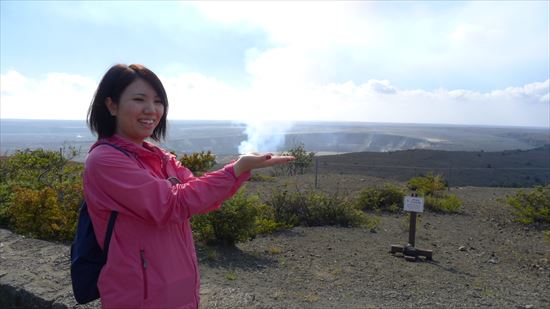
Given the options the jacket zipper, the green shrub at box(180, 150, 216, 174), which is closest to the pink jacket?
the jacket zipper

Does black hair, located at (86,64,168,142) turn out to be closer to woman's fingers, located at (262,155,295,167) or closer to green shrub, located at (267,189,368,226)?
woman's fingers, located at (262,155,295,167)

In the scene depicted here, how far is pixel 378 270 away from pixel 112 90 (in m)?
4.36

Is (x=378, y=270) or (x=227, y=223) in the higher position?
(x=227, y=223)

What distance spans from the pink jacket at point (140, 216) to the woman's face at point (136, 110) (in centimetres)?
10

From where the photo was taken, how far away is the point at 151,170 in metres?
1.78

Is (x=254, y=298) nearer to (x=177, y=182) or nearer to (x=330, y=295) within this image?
(x=330, y=295)

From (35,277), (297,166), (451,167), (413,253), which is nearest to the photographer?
(35,277)

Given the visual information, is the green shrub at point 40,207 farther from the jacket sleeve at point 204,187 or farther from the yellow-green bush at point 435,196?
the yellow-green bush at point 435,196

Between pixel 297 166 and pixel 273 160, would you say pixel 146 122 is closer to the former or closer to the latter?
pixel 273 160

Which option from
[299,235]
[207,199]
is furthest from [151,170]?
[299,235]

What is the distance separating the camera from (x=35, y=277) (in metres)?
3.61

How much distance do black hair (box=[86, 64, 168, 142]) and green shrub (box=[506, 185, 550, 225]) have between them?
8375 mm

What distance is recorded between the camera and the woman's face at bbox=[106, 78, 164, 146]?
1735mm

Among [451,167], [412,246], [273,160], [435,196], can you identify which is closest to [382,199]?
[435,196]
